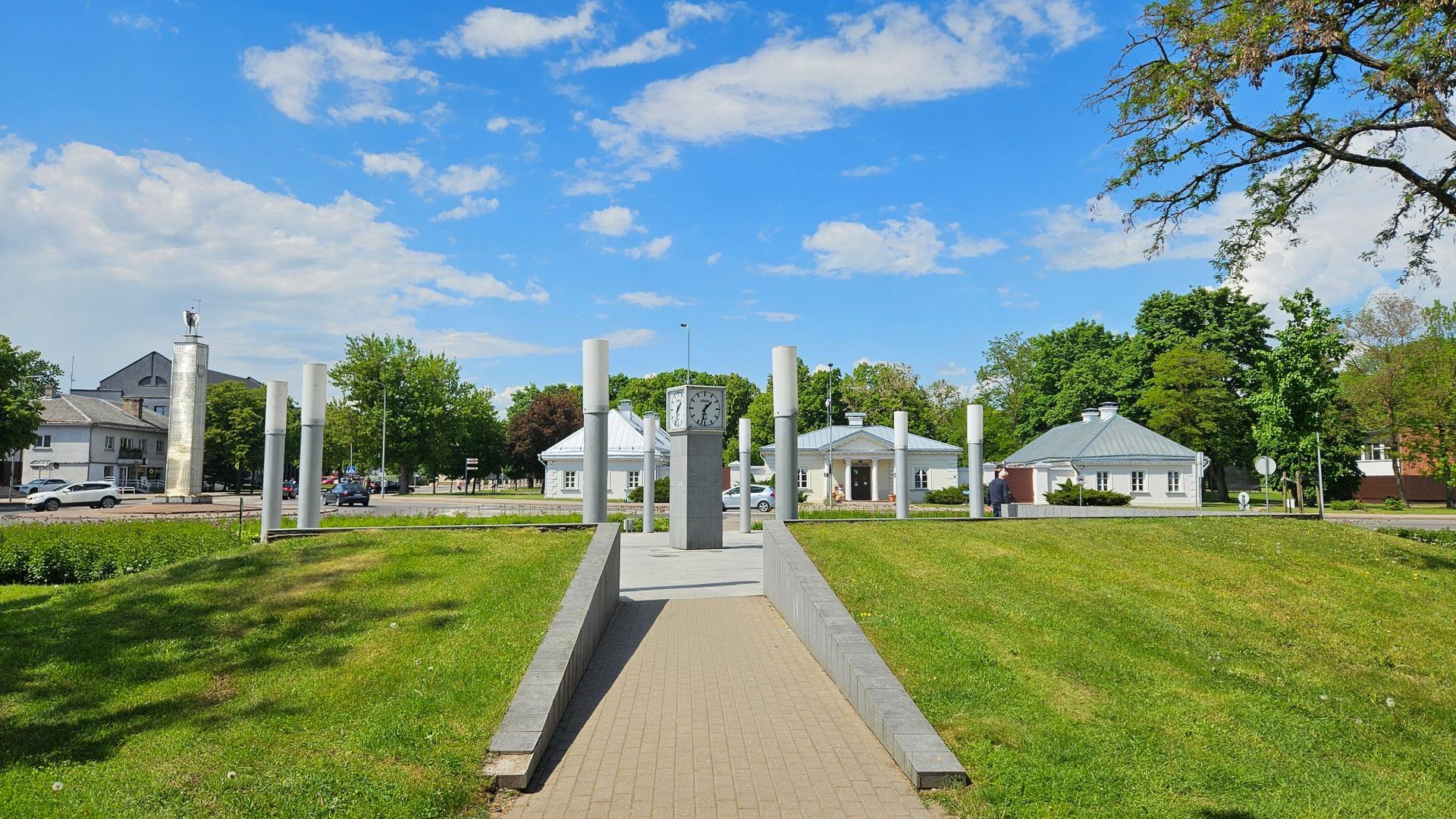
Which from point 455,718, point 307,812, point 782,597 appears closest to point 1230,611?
point 782,597

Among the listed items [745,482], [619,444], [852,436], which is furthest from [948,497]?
[745,482]

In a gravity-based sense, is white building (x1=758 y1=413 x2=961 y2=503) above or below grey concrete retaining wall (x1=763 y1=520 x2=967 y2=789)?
above

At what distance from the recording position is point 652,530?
24891mm

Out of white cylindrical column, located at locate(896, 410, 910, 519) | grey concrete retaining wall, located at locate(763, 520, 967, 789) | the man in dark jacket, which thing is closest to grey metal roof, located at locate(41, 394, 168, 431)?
white cylindrical column, located at locate(896, 410, 910, 519)

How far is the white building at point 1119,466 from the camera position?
1854 inches

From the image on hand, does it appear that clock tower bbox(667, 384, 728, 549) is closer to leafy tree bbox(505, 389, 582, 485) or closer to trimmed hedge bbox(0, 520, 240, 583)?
trimmed hedge bbox(0, 520, 240, 583)

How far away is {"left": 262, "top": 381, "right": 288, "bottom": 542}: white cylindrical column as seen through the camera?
18906 mm

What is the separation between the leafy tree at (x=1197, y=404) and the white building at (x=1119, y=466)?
579 centimetres

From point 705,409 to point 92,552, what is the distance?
12.6 m

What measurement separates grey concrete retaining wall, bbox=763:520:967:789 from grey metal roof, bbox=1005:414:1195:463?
41.3m

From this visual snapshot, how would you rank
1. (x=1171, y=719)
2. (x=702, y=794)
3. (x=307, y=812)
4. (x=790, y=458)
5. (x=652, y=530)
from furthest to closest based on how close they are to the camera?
(x=652, y=530) → (x=790, y=458) → (x=1171, y=719) → (x=702, y=794) → (x=307, y=812)

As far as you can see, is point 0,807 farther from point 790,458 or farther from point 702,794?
point 790,458

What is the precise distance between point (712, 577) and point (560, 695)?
7447mm

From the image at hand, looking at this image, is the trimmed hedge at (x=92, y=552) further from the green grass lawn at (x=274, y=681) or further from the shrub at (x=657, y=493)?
the shrub at (x=657, y=493)
